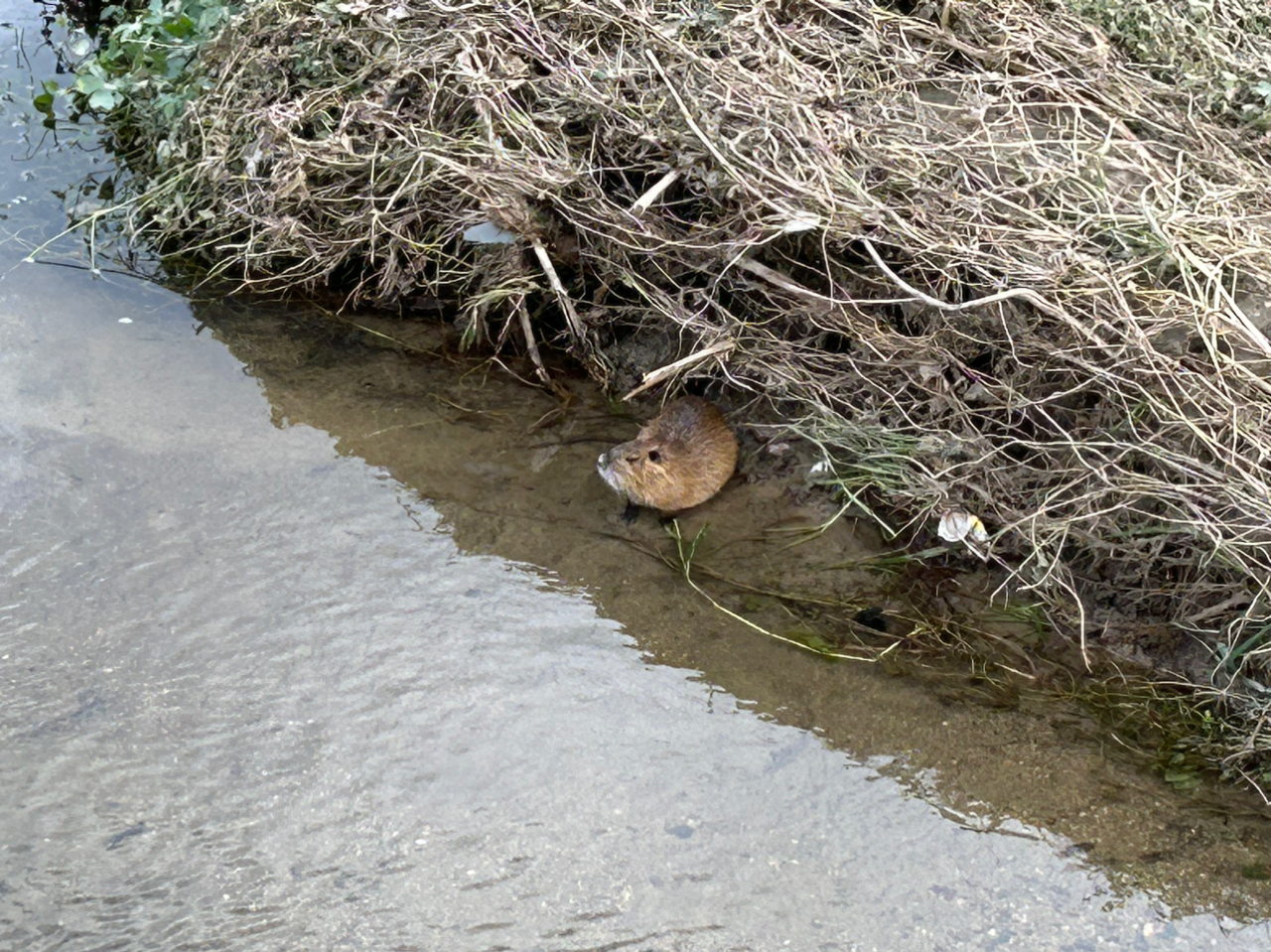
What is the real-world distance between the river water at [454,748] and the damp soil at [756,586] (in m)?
0.01

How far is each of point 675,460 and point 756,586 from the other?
56cm

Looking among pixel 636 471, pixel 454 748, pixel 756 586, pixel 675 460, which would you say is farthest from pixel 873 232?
pixel 454 748

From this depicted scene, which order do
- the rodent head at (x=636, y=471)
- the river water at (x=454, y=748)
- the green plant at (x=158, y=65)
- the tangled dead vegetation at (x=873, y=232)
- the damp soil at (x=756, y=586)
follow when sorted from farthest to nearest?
1. the green plant at (x=158, y=65)
2. the rodent head at (x=636, y=471)
3. the tangled dead vegetation at (x=873, y=232)
4. the damp soil at (x=756, y=586)
5. the river water at (x=454, y=748)

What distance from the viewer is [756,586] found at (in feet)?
12.6

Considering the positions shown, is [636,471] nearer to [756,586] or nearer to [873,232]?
[756,586]

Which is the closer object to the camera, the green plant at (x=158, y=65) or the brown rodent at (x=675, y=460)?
the brown rodent at (x=675, y=460)

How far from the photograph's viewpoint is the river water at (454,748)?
2.80 metres

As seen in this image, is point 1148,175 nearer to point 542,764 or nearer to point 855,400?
point 855,400

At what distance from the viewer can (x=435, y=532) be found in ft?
12.9

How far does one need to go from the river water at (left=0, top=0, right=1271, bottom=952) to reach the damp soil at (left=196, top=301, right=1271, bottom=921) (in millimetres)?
15

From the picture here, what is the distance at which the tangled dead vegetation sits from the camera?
3549mm

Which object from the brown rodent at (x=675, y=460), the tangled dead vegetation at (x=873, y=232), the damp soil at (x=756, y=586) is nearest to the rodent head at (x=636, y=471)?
the brown rodent at (x=675, y=460)

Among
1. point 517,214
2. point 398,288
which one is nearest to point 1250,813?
point 517,214

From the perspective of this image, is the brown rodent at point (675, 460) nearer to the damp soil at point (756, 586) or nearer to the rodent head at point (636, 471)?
the rodent head at point (636, 471)
